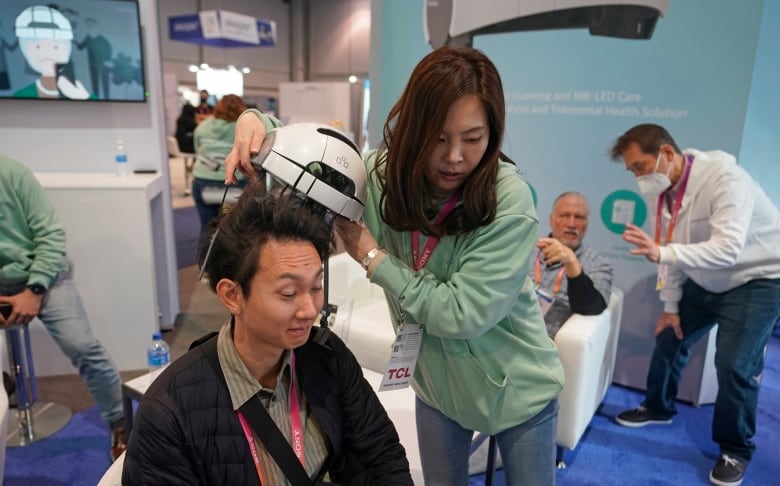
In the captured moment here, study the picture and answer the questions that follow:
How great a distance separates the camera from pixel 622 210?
287 centimetres

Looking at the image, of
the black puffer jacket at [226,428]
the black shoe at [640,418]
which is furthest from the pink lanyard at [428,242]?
the black shoe at [640,418]

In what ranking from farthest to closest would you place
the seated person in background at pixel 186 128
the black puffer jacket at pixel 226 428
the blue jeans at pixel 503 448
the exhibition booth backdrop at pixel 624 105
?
the seated person in background at pixel 186 128
the exhibition booth backdrop at pixel 624 105
the blue jeans at pixel 503 448
the black puffer jacket at pixel 226 428

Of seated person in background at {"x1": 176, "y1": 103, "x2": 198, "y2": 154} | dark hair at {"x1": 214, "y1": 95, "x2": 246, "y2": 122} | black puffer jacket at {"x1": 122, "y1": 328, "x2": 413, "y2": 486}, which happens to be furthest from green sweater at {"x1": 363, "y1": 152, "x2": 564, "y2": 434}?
seated person in background at {"x1": 176, "y1": 103, "x2": 198, "y2": 154}

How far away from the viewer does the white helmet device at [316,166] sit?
116cm

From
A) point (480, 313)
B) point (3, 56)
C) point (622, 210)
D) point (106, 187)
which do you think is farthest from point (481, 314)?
point (3, 56)

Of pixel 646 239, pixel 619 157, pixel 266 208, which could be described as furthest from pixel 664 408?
pixel 266 208

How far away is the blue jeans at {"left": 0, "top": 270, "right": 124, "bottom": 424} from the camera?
7.68 feet

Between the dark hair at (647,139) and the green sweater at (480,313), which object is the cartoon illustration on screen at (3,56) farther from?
the dark hair at (647,139)

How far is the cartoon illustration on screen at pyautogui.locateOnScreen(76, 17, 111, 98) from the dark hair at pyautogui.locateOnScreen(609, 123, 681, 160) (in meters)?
2.76

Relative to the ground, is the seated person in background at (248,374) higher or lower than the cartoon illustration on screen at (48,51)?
lower

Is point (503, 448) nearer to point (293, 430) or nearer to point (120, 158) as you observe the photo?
point (293, 430)

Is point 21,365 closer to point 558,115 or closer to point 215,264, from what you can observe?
point 215,264

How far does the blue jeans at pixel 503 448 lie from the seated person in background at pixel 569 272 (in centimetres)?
112

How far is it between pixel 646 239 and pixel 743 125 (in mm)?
872
